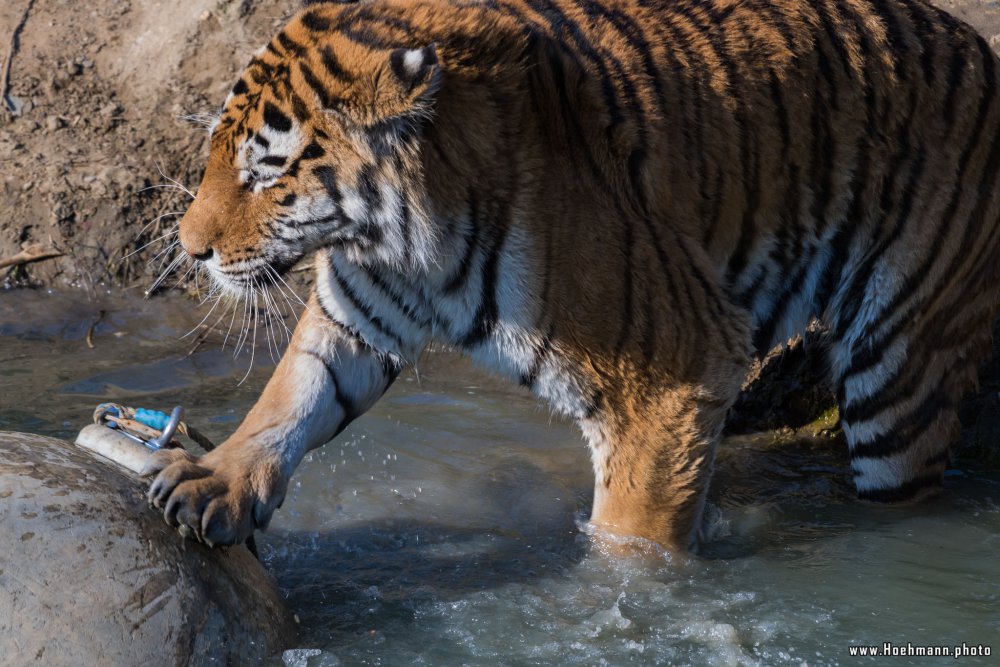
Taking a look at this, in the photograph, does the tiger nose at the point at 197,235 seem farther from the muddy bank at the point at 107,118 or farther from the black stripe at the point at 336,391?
the muddy bank at the point at 107,118

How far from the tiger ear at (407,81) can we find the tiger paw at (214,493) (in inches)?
32.2

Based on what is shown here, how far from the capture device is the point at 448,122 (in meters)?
2.61

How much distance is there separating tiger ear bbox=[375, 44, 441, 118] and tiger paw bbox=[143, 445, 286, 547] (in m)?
0.82

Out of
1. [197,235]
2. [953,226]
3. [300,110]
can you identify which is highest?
[300,110]

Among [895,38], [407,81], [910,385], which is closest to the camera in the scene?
[407,81]

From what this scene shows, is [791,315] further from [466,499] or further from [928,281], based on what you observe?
[466,499]

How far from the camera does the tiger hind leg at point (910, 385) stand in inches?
129

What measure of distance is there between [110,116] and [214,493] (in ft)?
10.1

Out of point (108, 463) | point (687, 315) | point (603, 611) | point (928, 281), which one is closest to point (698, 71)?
point (687, 315)

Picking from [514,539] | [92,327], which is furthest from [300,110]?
[92,327]

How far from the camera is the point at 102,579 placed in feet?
7.27

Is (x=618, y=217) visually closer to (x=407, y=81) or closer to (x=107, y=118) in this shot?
(x=407, y=81)

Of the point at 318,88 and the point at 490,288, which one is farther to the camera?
the point at 490,288

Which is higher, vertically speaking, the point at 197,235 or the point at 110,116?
the point at 197,235
